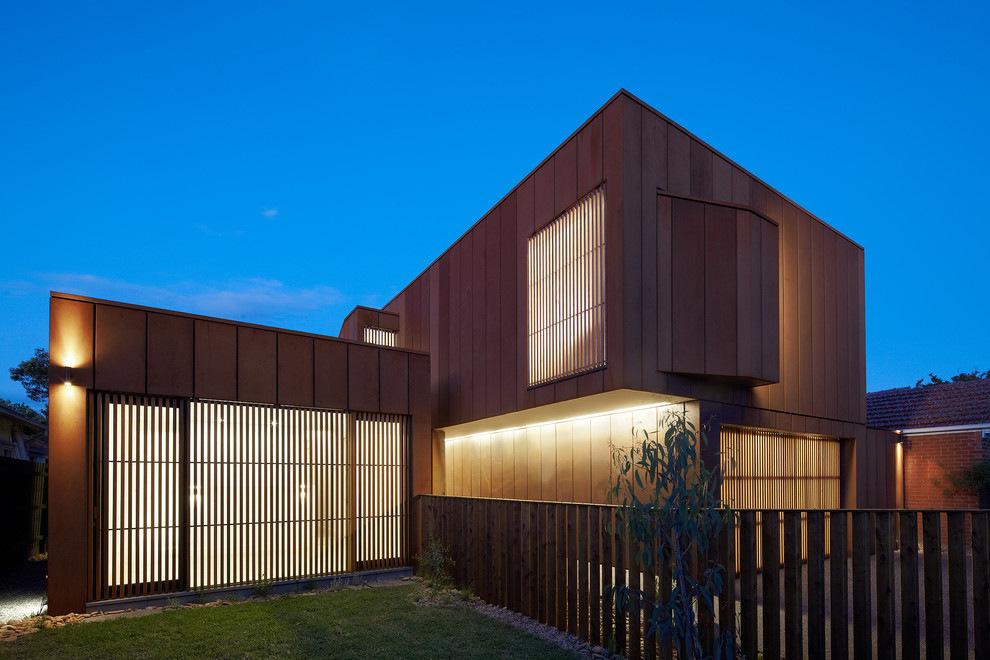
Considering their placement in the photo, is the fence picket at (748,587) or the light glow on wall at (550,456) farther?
the light glow on wall at (550,456)

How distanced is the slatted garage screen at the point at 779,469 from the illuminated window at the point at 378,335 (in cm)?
964

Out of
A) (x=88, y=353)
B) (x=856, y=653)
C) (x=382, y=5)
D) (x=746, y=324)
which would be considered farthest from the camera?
(x=382, y=5)

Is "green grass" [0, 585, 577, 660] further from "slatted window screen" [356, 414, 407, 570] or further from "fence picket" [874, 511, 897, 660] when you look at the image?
"fence picket" [874, 511, 897, 660]

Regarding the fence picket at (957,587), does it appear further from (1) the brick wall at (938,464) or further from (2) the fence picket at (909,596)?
(1) the brick wall at (938,464)

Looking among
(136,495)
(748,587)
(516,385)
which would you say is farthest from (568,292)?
(136,495)

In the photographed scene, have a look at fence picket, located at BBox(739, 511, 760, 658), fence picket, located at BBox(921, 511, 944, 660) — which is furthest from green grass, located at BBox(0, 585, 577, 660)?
fence picket, located at BBox(921, 511, 944, 660)

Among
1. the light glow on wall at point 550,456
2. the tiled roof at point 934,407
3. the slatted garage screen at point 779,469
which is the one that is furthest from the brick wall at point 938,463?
the light glow on wall at point 550,456

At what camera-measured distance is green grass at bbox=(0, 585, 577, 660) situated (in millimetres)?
6438

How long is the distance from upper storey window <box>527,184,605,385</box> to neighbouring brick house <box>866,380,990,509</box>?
10.5 metres

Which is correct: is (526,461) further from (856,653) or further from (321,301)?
(321,301)

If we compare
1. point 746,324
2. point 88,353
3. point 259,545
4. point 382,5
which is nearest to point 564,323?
point 746,324

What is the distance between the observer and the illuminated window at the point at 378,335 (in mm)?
17516

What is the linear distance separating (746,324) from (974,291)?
152470 mm

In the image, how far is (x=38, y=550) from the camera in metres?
14.9
